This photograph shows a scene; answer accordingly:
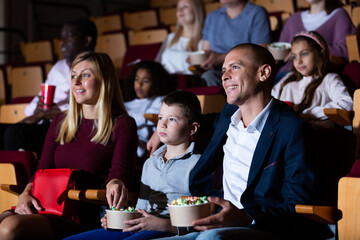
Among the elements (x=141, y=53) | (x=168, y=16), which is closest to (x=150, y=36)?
(x=141, y=53)

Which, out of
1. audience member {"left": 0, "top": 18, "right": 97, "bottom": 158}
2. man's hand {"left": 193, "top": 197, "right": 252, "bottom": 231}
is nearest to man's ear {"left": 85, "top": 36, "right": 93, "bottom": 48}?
audience member {"left": 0, "top": 18, "right": 97, "bottom": 158}

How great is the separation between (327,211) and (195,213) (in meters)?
0.22

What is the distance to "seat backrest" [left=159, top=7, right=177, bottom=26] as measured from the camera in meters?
3.75

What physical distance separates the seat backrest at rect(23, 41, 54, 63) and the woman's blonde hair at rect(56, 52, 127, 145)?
7.06 ft

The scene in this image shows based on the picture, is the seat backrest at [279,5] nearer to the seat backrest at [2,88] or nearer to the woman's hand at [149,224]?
the seat backrest at [2,88]

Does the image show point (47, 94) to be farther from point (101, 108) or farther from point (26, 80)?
point (26, 80)

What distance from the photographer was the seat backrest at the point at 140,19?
380cm

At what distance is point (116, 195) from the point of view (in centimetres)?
117

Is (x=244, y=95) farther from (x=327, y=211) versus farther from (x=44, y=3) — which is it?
(x=44, y=3)

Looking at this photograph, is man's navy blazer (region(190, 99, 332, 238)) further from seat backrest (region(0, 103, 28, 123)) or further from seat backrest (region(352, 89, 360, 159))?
seat backrest (region(0, 103, 28, 123))

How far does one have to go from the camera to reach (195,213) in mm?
908

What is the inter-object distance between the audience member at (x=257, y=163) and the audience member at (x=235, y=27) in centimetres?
83

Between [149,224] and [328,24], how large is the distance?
1.22 meters

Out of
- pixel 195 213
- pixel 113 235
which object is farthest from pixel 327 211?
pixel 113 235
